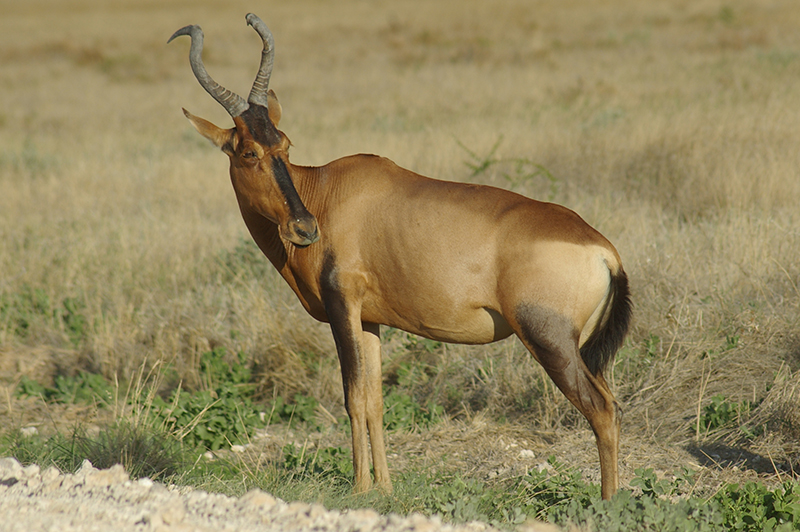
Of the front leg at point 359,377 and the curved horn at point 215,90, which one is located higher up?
the curved horn at point 215,90

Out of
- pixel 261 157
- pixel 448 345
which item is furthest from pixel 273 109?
pixel 448 345

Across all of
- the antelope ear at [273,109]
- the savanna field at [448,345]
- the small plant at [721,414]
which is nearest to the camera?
the antelope ear at [273,109]

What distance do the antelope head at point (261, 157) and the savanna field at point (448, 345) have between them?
1424 mm

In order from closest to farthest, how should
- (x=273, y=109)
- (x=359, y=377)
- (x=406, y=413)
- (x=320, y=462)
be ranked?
(x=359, y=377)
(x=273, y=109)
(x=320, y=462)
(x=406, y=413)

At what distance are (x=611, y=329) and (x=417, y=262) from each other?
3.41 feet

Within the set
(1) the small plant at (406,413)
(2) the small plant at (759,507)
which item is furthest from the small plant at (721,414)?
(1) the small plant at (406,413)

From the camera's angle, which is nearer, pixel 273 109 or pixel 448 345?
pixel 273 109

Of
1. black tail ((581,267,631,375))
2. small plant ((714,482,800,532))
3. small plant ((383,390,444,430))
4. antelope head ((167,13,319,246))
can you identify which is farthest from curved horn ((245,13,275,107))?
small plant ((714,482,800,532))

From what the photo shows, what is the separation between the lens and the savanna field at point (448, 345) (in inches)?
183

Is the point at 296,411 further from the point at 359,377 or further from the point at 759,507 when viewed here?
the point at 759,507

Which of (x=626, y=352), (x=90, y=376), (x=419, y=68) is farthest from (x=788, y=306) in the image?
(x=419, y=68)

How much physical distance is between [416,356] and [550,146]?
555cm

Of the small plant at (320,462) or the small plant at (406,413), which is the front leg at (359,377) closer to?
the small plant at (320,462)

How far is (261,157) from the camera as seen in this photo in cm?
400
